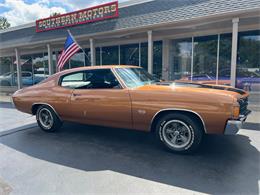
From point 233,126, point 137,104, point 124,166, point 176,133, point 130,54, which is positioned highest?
point 130,54

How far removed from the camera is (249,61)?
30.3 ft

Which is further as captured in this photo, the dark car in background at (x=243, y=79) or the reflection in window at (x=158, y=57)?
the reflection in window at (x=158, y=57)

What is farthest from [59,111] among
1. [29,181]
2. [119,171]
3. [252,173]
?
[252,173]

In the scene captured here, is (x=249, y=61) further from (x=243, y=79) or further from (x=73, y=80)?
(x=73, y=80)

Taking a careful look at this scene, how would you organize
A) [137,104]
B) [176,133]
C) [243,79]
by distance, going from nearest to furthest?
[176,133] → [137,104] → [243,79]

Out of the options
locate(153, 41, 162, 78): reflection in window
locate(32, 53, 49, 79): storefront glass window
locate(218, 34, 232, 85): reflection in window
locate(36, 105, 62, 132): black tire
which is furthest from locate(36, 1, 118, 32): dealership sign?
locate(36, 105, 62, 132): black tire

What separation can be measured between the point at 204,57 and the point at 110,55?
20.2 feet

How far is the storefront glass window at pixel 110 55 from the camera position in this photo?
13.1m

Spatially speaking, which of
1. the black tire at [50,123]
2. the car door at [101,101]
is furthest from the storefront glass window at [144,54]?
the black tire at [50,123]

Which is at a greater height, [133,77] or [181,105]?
[133,77]

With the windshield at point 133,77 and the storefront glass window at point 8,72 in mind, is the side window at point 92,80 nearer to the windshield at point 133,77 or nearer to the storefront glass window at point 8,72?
the windshield at point 133,77

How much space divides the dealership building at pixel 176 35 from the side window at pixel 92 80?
4.16m

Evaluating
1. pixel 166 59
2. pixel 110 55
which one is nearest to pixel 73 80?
pixel 166 59

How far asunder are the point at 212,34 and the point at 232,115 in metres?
7.81
